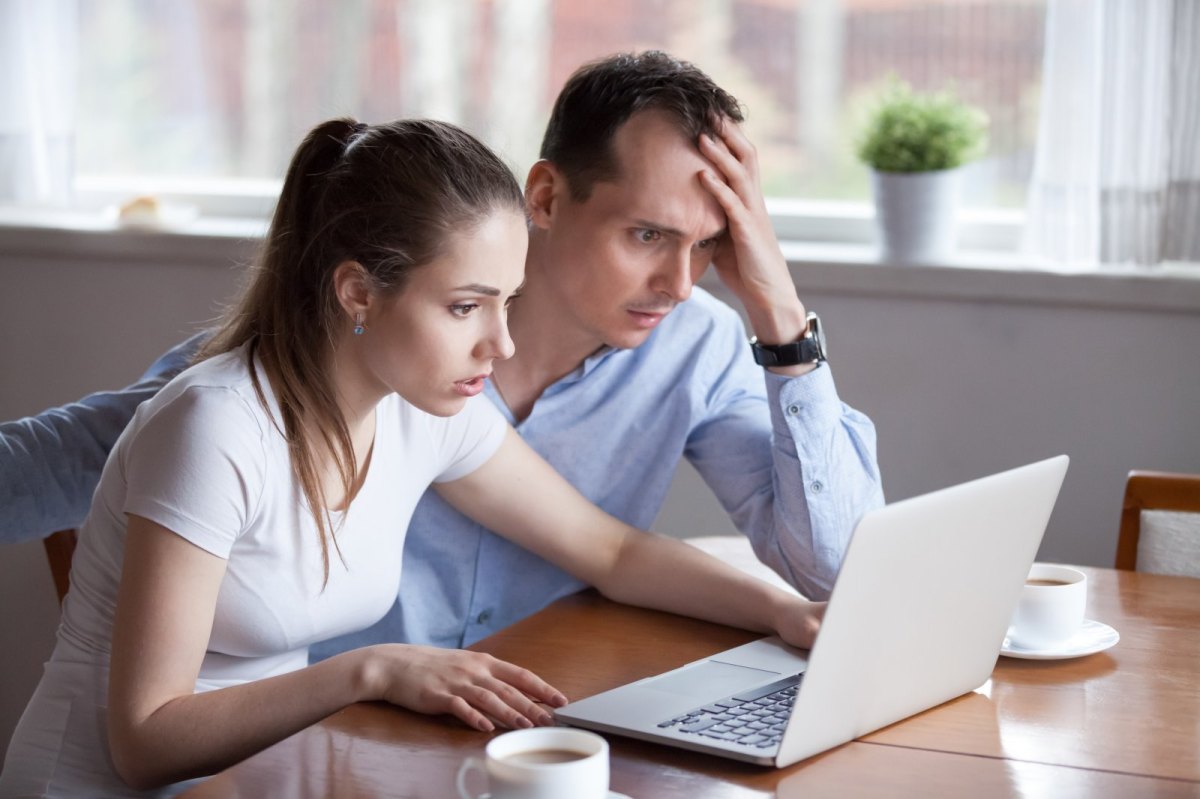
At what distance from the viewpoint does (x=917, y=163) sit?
2.31m

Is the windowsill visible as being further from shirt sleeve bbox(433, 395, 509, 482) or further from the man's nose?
shirt sleeve bbox(433, 395, 509, 482)

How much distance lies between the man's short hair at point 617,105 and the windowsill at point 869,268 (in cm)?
75

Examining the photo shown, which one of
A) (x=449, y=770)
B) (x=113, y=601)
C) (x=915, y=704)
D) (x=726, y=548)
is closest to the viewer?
(x=449, y=770)

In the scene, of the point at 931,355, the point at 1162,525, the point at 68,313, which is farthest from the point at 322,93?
the point at 1162,525

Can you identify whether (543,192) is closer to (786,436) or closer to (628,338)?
(628,338)

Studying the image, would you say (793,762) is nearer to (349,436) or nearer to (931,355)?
(349,436)

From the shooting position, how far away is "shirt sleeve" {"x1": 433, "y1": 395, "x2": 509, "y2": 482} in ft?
4.89

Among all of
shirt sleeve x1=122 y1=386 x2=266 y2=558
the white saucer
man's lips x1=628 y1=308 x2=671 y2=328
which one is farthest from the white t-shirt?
the white saucer

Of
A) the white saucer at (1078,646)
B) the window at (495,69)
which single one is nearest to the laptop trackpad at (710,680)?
the white saucer at (1078,646)

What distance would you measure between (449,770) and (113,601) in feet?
1.68

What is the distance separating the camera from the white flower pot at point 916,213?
2.33 metres

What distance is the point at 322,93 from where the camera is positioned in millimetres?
2826

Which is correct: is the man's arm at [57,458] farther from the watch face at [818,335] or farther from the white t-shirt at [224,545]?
the watch face at [818,335]

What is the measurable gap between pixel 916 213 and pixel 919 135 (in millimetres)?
133
